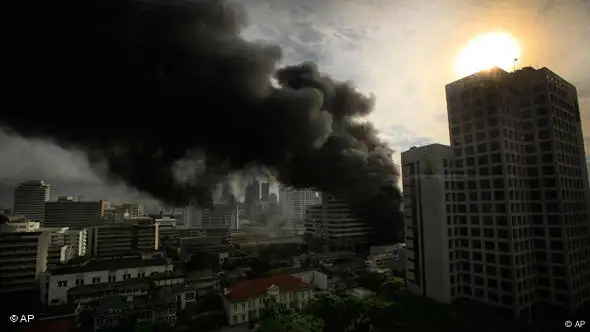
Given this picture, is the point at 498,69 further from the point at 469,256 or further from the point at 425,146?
the point at 469,256

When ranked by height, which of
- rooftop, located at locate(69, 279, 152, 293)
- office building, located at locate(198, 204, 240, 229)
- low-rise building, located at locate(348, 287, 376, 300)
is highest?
office building, located at locate(198, 204, 240, 229)

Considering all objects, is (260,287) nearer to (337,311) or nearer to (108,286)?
(337,311)

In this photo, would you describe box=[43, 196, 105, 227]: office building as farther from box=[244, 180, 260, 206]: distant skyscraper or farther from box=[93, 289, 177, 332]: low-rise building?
box=[93, 289, 177, 332]: low-rise building

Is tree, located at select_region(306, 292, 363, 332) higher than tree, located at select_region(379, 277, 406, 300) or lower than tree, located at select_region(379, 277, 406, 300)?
higher

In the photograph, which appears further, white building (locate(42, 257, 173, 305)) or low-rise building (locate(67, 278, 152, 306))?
white building (locate(42, 257, 173, 305))

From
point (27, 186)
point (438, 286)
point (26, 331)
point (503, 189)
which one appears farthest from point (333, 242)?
point (27, 186)

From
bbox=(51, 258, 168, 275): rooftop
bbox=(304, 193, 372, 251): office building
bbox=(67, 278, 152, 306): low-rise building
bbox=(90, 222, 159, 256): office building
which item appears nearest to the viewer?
bbox=(67, 278, 152, 306): low-rise building

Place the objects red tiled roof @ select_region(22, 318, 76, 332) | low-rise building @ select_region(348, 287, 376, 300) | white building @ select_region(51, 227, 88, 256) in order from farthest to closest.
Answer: white building @ select_region(51, 227, 88, 256), low-rise building @ select_region(348, 287, 376, 300), red tiled roof @ select_region(22, 318, 76, 332)

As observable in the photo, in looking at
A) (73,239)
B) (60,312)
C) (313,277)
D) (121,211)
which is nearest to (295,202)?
(121,211)

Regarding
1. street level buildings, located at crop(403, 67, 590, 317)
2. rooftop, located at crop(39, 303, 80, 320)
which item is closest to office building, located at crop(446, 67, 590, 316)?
street level buildings, located at crop(403, 67, 590, 317)
